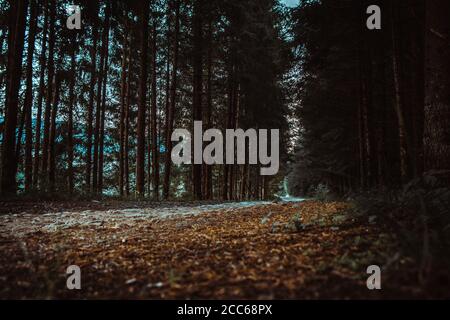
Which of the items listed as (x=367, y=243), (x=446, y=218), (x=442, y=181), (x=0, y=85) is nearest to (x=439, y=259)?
(x=367, y=243)

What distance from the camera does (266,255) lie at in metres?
2.83

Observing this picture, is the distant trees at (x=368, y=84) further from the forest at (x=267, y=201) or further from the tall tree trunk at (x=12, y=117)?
the tall tree trunk at (x=12, y=117)

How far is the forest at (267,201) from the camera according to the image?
7.57 ft

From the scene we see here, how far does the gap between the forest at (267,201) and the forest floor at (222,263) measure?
0.02 meters

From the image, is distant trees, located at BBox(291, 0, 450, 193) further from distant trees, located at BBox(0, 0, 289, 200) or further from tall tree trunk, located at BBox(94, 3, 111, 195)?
tall tree trunk, located at BBox(94, 3, 111, 195)

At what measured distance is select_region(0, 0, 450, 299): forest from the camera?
2.31 m

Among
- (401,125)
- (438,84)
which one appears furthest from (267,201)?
(438,84)

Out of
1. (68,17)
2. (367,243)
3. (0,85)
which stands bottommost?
(367,243)

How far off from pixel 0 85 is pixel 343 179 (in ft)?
58.6

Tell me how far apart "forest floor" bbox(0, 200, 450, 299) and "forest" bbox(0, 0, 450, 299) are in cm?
2

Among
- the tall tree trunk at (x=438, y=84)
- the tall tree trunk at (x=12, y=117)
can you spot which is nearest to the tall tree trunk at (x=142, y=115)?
the tall tree trunk at (x=12, y=117)

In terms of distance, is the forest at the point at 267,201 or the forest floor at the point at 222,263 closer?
the forest floor at the point at 222,263

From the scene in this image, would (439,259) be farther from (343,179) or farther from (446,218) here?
(343,179)

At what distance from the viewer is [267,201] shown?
13.4m
